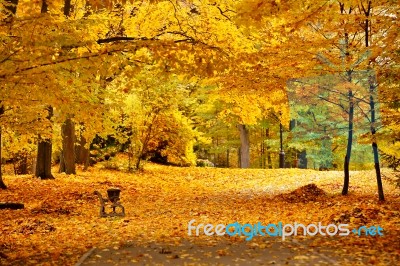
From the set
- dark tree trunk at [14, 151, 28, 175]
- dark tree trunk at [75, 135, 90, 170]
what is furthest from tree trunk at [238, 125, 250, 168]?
dark tree trunk at [14, 151, 28, 175]

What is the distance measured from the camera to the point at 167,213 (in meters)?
12.1

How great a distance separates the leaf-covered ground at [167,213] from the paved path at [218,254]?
0.91 feet

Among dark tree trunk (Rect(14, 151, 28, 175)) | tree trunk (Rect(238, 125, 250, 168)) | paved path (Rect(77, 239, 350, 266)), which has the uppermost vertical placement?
tree trunk (Rect(238, 125, 250, 168))

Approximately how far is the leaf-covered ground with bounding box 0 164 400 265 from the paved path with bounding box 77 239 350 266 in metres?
0.28

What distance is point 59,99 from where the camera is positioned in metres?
7.71

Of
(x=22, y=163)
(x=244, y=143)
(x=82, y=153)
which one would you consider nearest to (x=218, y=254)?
(x=82, y=153)

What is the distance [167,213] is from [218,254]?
5043 mm

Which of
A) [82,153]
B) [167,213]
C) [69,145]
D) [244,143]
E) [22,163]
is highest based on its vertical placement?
[244,143]

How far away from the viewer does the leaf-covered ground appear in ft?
25.6

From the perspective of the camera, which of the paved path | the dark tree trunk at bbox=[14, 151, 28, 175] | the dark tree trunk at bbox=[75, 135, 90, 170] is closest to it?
the paved path

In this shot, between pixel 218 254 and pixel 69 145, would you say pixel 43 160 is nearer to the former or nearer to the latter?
pixel 69 145

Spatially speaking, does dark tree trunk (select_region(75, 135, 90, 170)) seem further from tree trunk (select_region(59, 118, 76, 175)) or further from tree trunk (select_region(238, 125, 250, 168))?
tree trunk (select_region(238, 125, 250, 168))

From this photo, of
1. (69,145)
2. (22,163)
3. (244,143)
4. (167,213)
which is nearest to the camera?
(167,213)

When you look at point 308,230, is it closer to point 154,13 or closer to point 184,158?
point 154,13
